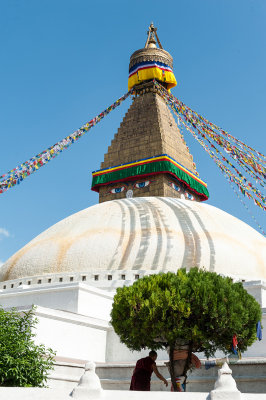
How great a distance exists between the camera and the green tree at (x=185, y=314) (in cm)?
899

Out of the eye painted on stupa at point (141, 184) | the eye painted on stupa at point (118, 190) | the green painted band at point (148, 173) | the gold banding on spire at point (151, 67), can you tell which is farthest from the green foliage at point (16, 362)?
the gold banding on spire at point (151, 67)

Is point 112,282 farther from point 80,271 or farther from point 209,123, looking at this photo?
point 209,123

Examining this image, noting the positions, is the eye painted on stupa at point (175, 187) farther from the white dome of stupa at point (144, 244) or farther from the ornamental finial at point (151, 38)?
the ornamental finial at point (151, 38)

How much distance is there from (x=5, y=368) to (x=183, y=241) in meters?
9.16

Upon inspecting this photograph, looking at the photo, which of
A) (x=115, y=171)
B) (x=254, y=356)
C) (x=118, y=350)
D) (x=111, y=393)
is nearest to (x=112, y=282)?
(x=118, y=350)

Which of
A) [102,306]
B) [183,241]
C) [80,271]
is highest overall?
[183,241]

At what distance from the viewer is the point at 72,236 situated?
56.9 ft

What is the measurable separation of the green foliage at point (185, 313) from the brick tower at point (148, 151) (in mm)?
15102

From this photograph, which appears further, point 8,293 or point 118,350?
point 8,293

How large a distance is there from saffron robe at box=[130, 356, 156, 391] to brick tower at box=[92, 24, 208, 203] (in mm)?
16541

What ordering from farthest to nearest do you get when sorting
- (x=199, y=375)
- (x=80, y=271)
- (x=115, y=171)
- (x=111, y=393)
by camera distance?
(x=115, y=171), (x=80, y=271), (x=199, y=375), (x=111, y=393)

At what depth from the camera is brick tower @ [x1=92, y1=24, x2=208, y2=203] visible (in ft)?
82.6

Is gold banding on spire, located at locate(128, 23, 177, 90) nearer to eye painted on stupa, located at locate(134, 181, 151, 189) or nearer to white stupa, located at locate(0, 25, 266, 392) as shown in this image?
eye painted on stupa, located at locate(134, 181, 151, 189)

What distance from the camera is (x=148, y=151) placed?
85.3 ft
